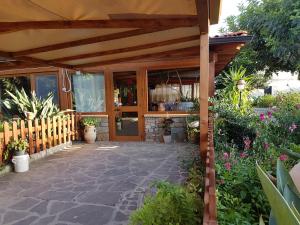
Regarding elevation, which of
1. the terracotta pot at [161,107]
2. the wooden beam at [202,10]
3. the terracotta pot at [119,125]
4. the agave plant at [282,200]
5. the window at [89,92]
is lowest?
the terracotta pot at [119,125]

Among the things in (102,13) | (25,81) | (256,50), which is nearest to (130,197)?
(102,13)

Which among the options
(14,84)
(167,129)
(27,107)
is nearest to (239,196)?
(167,129)

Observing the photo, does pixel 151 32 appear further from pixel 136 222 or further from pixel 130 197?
pixel 136 222

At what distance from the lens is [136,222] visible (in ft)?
7.11

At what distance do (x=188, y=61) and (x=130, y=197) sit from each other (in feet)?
15.7

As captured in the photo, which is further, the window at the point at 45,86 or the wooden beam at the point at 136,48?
the window at the point at 45,86

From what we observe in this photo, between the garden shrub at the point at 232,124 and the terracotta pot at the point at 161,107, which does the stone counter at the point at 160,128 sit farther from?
the garden shrub at the point at 232,124

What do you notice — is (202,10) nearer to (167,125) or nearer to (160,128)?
(167,125)

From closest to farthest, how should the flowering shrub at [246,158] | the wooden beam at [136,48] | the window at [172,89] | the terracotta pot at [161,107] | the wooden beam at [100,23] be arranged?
the flowering shrub at [246,158]
the wooden beam at [100,23]
the wooden beam at [136,48]
the terracotta pot at [161,107]
the window at [172,89]

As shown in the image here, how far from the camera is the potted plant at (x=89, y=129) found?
7.89m

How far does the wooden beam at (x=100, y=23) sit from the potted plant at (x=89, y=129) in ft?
16.1

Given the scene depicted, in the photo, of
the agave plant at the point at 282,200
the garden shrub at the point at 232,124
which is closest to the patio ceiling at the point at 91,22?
the agave plant at the point at 282,200

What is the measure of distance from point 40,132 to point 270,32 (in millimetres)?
10945

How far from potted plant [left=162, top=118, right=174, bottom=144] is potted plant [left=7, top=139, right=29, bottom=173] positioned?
389 cm
